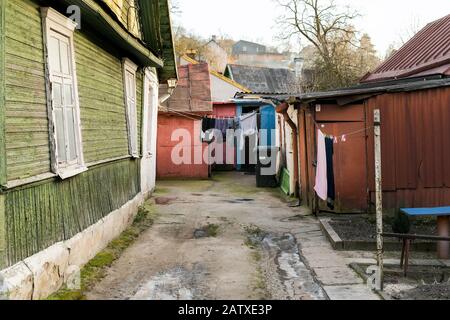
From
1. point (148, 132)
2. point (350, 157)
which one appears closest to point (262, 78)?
point (148, 132)

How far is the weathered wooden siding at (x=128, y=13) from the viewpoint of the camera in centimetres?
885

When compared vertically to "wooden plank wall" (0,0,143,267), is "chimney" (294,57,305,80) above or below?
above

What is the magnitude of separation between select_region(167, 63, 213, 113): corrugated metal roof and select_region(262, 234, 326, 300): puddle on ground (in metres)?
9.96

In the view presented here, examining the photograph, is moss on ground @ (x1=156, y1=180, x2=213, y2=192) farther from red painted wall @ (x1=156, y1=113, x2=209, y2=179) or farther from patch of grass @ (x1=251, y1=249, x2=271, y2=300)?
patch of grass @ (x1=251, y1=249, x2=271, y2=300)

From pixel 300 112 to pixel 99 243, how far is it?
5.99 m

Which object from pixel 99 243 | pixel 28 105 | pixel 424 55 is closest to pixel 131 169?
pixel 99 243

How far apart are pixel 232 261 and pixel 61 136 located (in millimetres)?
2875

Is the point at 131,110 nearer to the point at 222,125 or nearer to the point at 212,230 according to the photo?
the point at 212,230

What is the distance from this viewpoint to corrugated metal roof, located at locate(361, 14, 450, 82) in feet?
37.4

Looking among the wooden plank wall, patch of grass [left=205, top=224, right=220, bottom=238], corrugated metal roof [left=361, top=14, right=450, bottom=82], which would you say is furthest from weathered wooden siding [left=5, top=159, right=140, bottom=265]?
corrugated metal roof [left=361, top=14, right=450, bottom=82]

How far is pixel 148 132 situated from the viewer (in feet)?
43.8

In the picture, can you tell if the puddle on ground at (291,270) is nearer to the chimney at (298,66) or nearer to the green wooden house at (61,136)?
the green wooden house at (61,136)

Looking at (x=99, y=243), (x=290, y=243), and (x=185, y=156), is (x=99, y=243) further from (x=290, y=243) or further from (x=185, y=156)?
(x=185, y=156)

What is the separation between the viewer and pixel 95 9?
233 inches
